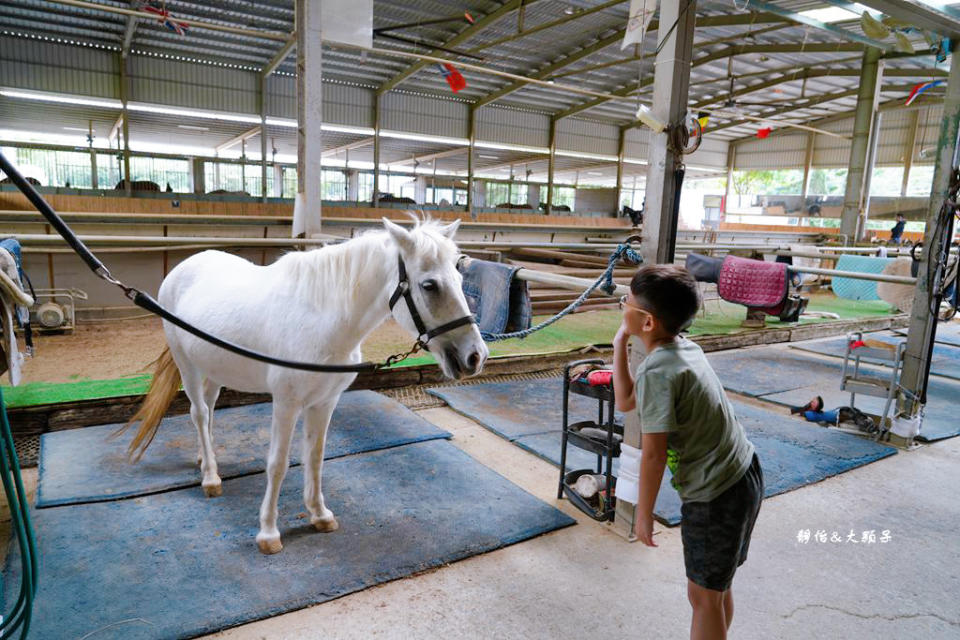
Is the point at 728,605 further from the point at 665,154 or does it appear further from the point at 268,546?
the point at 665,154

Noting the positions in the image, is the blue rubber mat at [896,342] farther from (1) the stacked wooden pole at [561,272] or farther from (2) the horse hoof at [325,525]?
(2) the horse hoof at [325,525]

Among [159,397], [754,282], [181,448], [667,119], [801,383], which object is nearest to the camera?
[667,119]

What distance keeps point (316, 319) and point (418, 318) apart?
48 cm

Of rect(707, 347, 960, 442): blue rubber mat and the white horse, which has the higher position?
the white horse

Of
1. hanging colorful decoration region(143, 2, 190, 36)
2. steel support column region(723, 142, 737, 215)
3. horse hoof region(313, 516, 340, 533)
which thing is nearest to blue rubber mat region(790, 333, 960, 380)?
horse hoof region(313, 516, 340, 533)

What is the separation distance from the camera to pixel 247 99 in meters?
14.0

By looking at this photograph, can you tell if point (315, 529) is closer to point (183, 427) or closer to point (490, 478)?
point (490, 478)

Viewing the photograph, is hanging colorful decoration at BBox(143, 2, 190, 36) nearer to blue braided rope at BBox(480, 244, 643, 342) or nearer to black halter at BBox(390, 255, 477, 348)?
blue braided rope at BBox(480, 244, 643, 342)

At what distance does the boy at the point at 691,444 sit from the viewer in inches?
56.0

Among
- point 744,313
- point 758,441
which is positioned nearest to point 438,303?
point 758,441

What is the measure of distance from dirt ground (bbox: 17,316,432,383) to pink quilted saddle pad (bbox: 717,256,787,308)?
123 inches

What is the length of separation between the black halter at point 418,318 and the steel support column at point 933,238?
11.4ft

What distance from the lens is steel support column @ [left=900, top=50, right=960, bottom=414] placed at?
3549 millimetres

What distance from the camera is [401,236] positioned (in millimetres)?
1852
